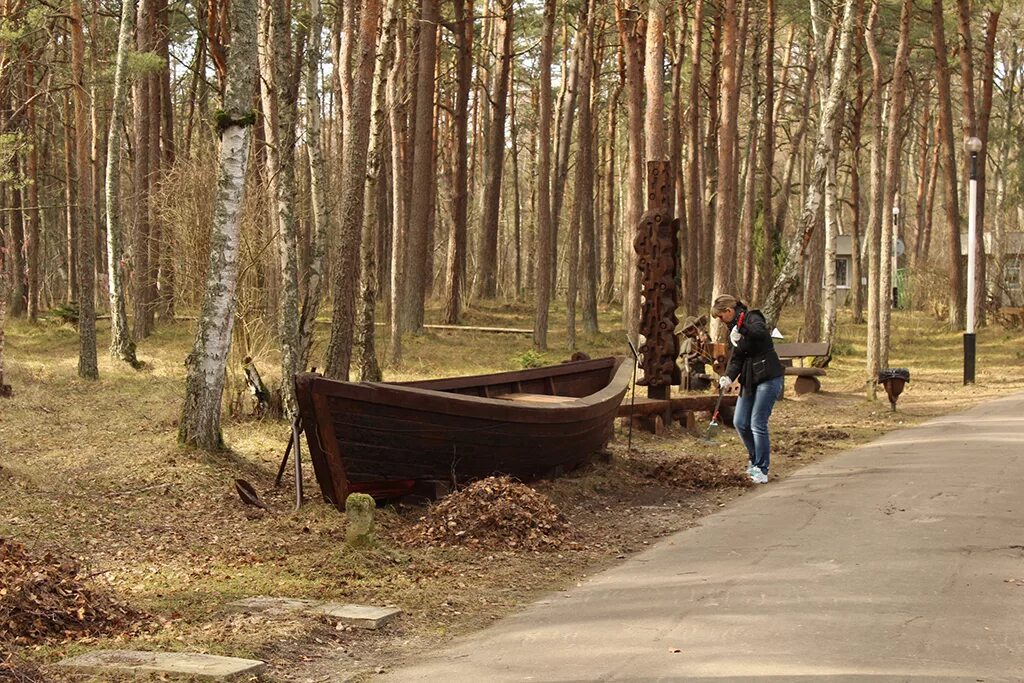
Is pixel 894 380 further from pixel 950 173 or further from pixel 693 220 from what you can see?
pixel 950 173

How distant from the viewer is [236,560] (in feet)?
29.7

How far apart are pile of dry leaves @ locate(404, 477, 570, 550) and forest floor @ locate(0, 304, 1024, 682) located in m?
0.10

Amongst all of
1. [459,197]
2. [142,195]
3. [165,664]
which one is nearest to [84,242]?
[142,195]

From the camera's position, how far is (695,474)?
13.4 meters

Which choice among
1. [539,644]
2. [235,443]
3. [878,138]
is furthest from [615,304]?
[539,644]

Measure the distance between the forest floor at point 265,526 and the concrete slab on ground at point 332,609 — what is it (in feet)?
0.34

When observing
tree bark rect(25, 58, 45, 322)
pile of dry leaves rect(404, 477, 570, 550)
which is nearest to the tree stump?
pile of dry leaves rect(404, 477, 570, 550)

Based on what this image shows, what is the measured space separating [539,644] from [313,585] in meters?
2.03

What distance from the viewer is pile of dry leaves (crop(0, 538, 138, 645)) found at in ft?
21.8

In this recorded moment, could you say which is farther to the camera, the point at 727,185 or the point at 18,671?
the point at 727,185

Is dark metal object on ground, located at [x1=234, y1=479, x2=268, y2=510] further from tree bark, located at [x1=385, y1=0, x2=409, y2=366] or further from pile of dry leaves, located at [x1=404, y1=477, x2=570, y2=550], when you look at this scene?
tree bark, located at [x1=385, y1=0, x2=409, y2=366]

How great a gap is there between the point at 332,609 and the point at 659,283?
34.4 ft

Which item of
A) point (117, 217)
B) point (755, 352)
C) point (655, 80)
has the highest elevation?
point (655, 80)

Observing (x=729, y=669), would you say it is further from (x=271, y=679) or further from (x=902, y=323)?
(x=902, y=323)
